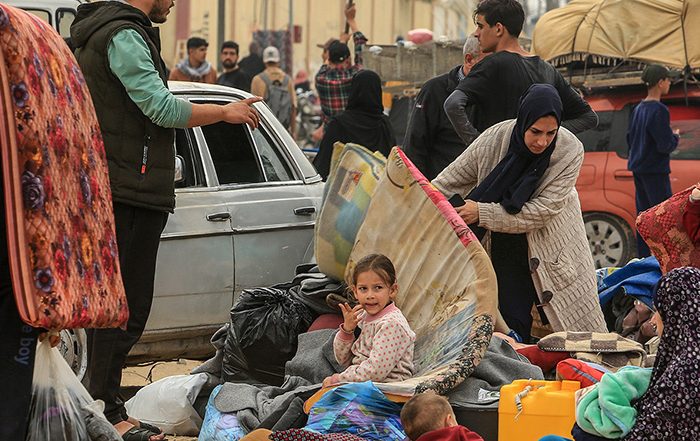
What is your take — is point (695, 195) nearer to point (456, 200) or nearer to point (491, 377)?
point (491, 377)

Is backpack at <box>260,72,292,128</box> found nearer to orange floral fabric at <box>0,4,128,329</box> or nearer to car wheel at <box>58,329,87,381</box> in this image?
car wheel at <box>58,329,87,381</box>

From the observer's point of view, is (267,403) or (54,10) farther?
(54,10)

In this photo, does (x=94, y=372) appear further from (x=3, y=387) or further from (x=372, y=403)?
(x=3, y=387)

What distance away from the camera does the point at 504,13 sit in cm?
797

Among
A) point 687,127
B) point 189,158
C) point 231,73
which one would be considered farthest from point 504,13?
point 231,73

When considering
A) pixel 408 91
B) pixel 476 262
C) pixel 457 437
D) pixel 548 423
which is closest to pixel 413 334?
pixel 476 262

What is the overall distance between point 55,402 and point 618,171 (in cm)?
944

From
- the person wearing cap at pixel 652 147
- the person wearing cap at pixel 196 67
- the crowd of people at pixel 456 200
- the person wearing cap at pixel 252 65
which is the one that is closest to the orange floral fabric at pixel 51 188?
the crowd of people at pixel 456 200

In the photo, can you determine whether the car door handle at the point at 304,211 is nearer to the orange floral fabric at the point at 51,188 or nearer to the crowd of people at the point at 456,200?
the crowd of people at the point at 456,200

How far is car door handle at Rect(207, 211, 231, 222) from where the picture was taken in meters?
7.68

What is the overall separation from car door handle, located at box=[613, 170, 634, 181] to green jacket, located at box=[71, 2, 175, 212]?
8049 millimetres

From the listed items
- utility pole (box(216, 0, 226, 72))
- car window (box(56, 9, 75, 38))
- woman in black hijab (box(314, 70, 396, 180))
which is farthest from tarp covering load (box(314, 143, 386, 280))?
utility pole (box(216, 0, 226, 72))

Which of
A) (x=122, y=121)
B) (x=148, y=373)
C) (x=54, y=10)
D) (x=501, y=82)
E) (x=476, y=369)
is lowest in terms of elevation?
(x=148, y=373)

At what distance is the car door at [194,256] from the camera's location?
7516mm
